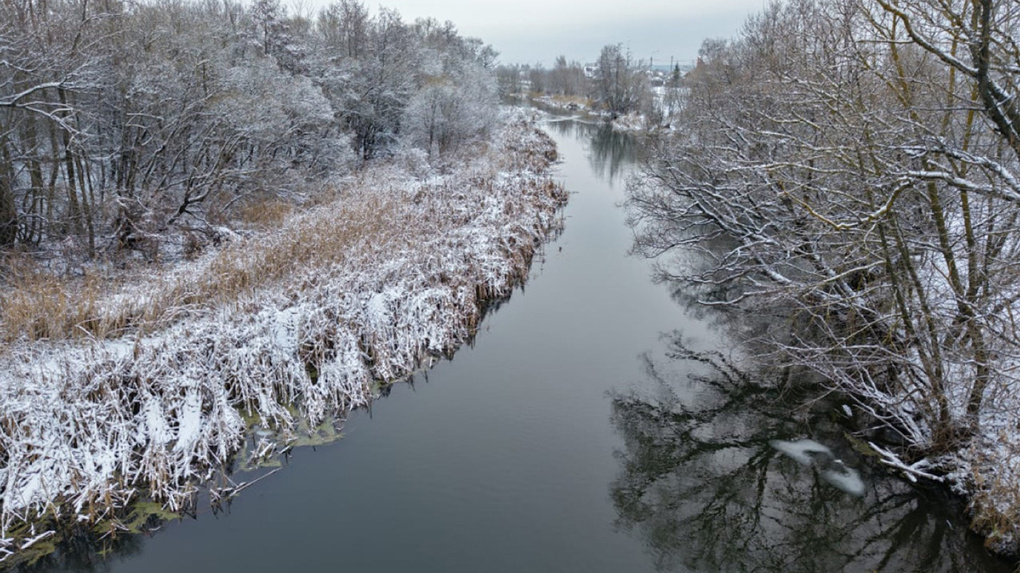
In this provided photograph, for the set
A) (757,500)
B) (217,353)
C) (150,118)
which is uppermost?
(150,118)

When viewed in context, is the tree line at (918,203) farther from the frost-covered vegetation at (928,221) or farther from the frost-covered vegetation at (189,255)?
the frost-covered vegetation at (189,255)

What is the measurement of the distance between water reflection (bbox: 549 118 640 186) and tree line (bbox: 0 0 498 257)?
40.9ft

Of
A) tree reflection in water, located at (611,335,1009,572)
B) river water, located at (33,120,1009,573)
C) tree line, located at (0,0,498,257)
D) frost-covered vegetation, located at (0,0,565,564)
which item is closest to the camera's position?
river water, located at (33,120,1009,573)

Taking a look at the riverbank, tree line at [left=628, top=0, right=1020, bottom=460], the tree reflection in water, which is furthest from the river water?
tree line at [left=628, top=0, right=1020, bottom=460]

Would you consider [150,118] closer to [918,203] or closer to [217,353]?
[217,353]

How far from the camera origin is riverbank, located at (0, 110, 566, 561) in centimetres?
638

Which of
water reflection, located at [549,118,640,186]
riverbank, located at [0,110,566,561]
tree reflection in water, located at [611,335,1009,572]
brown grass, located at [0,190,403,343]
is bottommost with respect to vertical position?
tree reflection in water, located at [611,335,1009,572]

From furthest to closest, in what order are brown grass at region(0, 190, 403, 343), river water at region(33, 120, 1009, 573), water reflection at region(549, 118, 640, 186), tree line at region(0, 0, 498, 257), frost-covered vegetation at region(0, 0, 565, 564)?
water reflection at region(549, 118, 640, 186)
tree line at region(0, 0, 498, 257)
brown grass at region(0, 190, 403, 343)
frost-covered vegetation at region(0, 0, 565, 564)
river water at region(33, 120, 1009, 573)

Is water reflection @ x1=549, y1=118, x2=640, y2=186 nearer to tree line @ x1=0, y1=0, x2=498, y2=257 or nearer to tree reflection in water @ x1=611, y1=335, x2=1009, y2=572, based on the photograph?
tree line @ x1=0, y1=0, x2=498, y2=257

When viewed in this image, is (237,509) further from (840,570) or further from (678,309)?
(678,309)

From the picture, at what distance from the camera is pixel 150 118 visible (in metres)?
12.9

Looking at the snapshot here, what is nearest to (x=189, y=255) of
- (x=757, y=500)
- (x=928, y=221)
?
(x=757, y=500)

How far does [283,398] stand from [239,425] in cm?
80

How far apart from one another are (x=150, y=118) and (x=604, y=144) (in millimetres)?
28489
